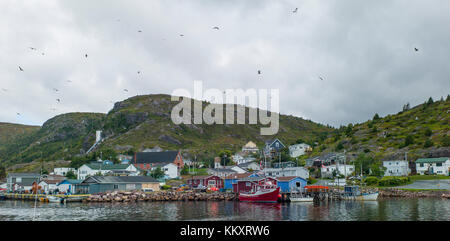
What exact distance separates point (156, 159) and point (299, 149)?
6275 cm

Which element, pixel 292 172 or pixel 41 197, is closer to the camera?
A: pixel 41 197

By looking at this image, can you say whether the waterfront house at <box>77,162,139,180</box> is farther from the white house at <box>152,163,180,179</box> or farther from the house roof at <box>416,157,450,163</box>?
the house roof at <box>416,157,450,163</box>

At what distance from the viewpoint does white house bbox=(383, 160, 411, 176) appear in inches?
3910

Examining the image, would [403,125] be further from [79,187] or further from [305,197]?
[79,187]

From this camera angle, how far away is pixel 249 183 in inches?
3125

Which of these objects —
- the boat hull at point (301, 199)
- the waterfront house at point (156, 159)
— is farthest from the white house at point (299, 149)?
the boat hull at point (301, 199)

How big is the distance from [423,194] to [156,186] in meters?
61.4

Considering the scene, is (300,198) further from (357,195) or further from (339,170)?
(339,170)

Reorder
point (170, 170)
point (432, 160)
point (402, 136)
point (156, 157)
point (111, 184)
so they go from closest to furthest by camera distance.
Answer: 1. point (111, 184)
2. point (432, 160)
3. point (170, 170)
4. point (156, 157)
5. point (402, 136)

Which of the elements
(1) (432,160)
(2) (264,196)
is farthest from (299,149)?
(2) (264,196)

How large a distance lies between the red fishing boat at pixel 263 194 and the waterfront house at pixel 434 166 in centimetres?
4934

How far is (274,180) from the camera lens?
77.6m

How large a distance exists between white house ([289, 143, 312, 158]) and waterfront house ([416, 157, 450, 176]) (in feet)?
193
